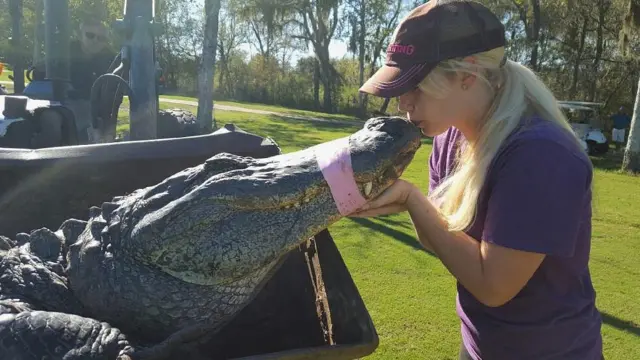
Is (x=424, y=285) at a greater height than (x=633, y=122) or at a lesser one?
lesser

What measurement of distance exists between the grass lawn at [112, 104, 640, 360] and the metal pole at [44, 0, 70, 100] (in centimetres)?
260

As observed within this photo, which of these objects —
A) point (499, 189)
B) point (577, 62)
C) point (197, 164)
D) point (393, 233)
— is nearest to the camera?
point (499, 189)

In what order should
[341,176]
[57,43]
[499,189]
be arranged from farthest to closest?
[57,43]
[499,189]
[341,176]

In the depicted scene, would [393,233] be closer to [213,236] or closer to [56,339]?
[213,236]

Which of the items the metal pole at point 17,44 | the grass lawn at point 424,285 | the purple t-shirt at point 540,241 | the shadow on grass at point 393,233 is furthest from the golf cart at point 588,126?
the purple t-shirt at point 540,241

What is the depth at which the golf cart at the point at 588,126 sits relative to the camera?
1450 cm

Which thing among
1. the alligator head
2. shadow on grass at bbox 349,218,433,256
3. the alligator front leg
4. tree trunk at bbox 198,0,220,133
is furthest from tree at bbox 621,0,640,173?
the alligator front leg

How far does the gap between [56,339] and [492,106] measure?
3.57ft

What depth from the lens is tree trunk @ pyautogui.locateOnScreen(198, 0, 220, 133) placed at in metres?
10.9

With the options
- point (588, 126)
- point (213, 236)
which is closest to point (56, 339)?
point (213, 236)

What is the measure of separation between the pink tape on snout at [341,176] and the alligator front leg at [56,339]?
0.50 metres

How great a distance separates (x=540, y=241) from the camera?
1220 millimetres

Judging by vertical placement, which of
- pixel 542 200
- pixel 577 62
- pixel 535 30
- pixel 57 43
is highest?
pixel 535 30

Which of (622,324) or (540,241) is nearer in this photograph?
(540,241)
